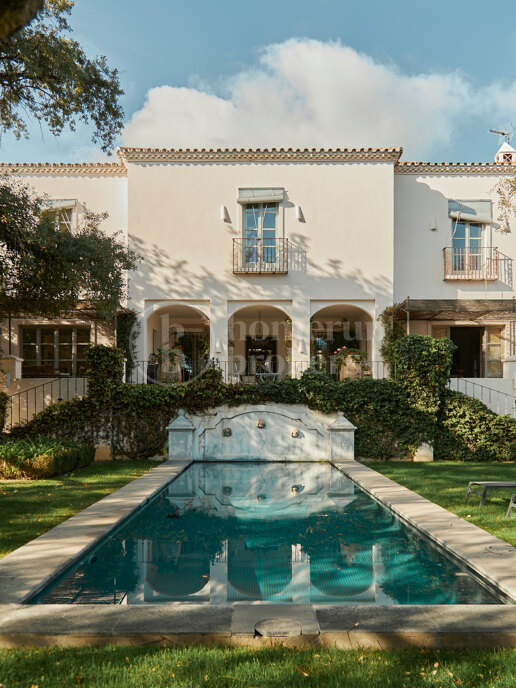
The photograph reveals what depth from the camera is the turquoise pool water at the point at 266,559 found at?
14.3 feet

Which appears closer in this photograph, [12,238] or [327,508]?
[327,508]

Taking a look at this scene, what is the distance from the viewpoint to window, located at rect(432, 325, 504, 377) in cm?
1711

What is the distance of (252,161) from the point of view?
16.6 meters

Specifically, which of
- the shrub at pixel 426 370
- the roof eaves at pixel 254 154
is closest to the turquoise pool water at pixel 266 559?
the shrub at pixel 426 370

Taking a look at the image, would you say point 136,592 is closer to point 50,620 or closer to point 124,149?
point 50,620

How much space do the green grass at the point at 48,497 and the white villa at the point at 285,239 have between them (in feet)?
18.6

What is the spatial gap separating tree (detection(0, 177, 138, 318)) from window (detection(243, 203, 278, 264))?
5404 mm

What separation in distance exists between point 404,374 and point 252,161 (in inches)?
324

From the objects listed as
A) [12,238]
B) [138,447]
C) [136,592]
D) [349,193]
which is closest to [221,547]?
[136,592]

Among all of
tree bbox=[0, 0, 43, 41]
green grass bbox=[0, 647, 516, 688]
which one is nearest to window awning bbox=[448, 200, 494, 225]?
Result: green grass bbox=[0, 647, 516, 688]

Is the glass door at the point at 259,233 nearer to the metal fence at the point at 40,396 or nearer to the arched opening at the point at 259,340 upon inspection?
the arched opening at the point at 259,340

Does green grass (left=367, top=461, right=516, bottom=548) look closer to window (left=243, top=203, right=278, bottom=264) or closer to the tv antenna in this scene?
window (left=243, top=203, right=278, bottom=264)

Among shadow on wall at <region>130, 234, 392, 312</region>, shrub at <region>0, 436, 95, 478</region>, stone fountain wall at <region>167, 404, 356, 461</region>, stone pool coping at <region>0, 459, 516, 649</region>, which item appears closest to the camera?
stone pool coping at <region>0, 459, 516, 649</region>

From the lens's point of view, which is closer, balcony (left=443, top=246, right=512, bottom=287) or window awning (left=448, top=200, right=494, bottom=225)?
balcony (left=443, top=246, right=512, bottom=287)
